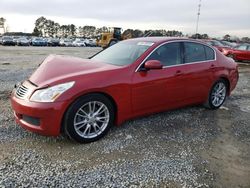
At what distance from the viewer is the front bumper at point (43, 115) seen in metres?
3.63

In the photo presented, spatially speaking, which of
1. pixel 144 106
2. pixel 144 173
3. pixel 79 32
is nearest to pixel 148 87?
pixel 144 106

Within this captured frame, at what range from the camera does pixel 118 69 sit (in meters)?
4.24

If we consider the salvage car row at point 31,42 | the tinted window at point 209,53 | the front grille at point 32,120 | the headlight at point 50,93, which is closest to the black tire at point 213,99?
the tinted window at point 209,53

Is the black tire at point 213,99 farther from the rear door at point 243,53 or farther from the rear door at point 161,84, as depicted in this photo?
the rear door at point 243,53

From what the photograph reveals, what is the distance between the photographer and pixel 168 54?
4.96 meters

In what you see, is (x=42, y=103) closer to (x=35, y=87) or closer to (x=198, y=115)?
(x=35, y=87)

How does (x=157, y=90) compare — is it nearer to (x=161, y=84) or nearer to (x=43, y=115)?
(x=161, y=84)

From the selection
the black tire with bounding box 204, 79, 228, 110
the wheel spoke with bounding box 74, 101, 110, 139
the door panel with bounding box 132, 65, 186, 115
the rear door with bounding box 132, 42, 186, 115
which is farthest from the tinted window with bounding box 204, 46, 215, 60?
the wheel spoke with bounding box 74, 101, 110, 139

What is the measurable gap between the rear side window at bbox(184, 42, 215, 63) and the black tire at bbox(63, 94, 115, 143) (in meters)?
1.96

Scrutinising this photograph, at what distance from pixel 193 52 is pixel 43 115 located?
323 cm

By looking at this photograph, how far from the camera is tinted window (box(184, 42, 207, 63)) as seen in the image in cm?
526

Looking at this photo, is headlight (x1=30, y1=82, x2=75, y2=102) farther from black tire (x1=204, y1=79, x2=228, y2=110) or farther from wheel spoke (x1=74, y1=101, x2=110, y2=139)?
black tire (x1=204, y1=79, x2=228, y2=110)

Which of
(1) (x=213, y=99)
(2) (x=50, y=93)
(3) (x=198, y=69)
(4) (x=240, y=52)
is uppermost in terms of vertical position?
(3) (x=198, y=69)

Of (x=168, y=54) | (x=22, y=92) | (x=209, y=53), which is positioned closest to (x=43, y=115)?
(x=22, y=92)
